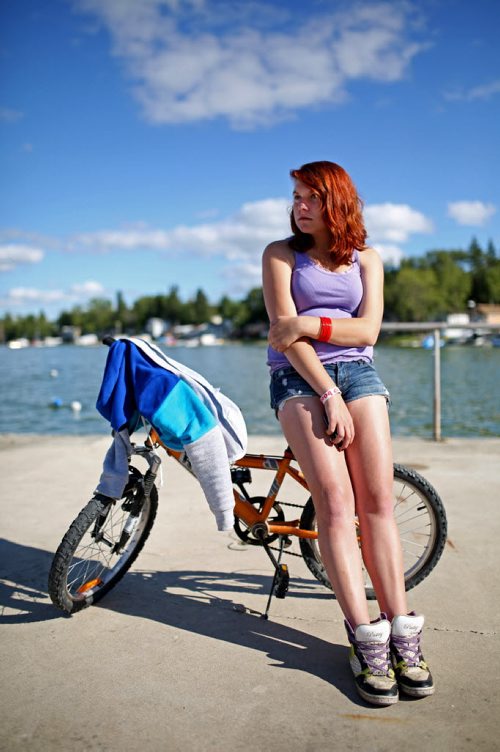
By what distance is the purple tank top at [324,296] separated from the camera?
8.05 ft

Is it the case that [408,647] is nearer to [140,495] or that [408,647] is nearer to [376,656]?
[376,656]

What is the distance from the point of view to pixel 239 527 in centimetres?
276

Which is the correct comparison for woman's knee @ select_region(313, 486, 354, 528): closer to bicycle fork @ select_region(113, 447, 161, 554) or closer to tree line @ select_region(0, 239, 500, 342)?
bicycle fork @ select_region(113, 447, 161, 554)

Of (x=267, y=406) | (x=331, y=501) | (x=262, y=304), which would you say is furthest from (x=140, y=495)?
(x=262, y=304)

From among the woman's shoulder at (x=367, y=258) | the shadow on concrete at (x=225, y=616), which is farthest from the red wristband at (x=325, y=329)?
the shadow on concrete at (x=225, y=616)

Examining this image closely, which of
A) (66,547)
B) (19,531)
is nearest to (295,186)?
(66,547)

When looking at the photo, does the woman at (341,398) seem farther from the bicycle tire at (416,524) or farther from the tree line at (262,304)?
the tree line at (262,304)

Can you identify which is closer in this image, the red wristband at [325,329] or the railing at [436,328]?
the red wristband at [325,329]

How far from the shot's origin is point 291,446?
2416 mm

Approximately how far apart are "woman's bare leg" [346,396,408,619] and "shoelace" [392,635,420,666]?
0.12 m

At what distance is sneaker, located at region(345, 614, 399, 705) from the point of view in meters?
2.02

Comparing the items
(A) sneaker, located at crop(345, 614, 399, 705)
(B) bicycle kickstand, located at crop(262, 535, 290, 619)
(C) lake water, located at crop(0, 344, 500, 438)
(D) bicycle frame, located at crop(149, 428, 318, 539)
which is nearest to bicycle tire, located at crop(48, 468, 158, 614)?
(D) bicycle frame, located at crop(149, 428, 318, 539)

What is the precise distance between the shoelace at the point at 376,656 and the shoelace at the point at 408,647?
56mm

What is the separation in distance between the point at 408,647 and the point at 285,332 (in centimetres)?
116
